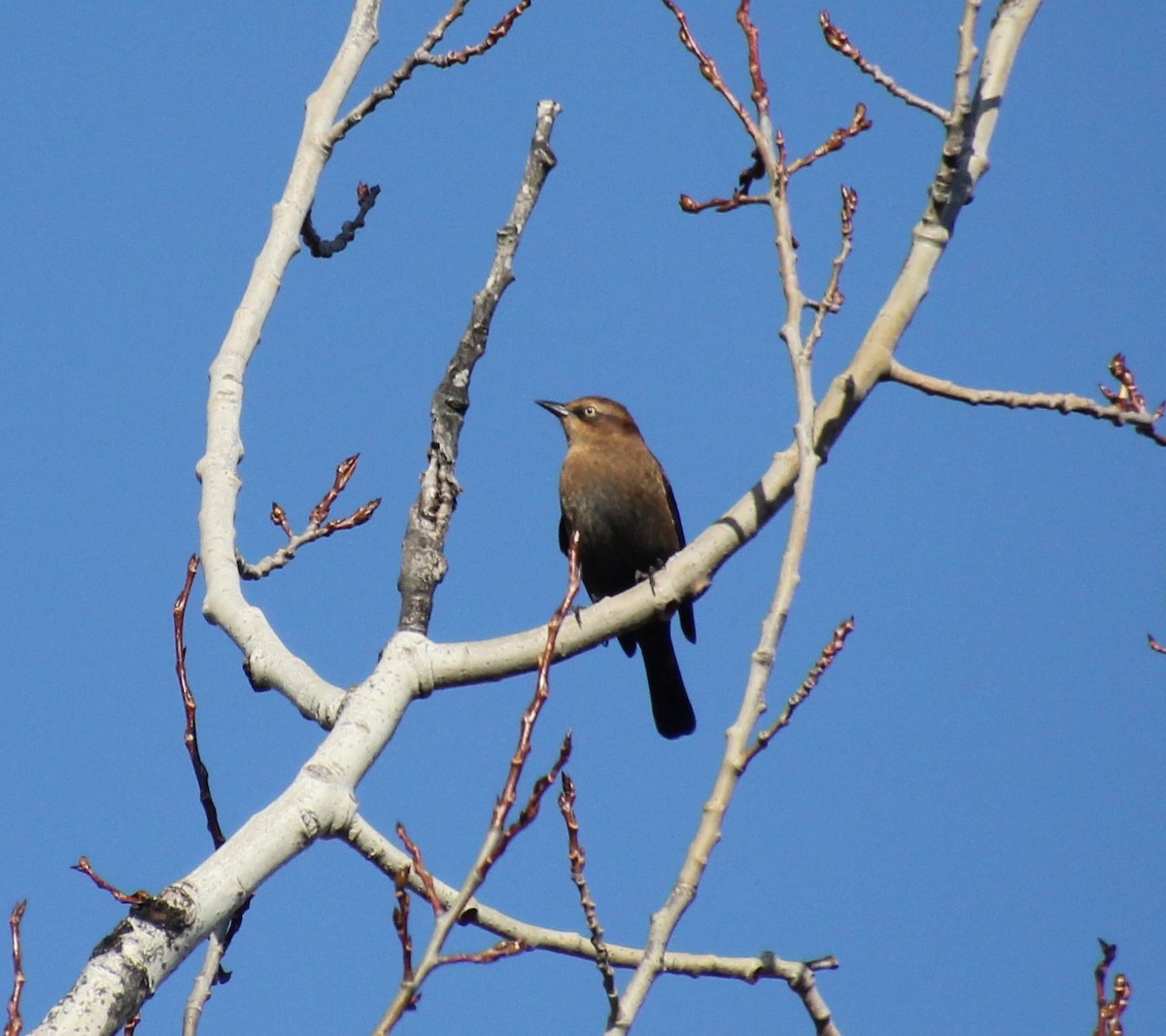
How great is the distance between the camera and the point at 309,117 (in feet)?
14.6

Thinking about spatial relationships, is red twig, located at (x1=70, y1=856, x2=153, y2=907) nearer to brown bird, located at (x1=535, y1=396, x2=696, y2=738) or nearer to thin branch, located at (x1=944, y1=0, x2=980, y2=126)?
thin branch, located at (x1=944, y1=0, x2=980, y2=126)

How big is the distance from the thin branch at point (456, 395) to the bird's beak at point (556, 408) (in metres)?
4.04

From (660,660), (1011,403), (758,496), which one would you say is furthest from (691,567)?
(660,660)

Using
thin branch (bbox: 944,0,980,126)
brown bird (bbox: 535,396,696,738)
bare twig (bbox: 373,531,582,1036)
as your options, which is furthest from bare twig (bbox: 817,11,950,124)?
brown bird (bbox: 535,396,696,738)

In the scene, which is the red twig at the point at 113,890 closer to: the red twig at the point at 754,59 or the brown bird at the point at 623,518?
the red twig at the point at 754,59

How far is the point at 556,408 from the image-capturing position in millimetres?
8633

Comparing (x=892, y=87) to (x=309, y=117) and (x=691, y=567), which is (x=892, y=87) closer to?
(x=691, y=567)

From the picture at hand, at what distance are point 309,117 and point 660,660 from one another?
4.58 metres

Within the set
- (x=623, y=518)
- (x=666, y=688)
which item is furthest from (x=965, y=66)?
(x=666, y=688)

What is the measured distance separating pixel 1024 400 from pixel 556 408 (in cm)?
505

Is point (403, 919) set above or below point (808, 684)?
below

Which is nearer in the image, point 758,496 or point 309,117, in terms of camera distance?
point 758,496

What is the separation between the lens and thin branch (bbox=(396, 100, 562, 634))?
14.0ft

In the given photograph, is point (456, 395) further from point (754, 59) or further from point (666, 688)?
point (666, 688)
